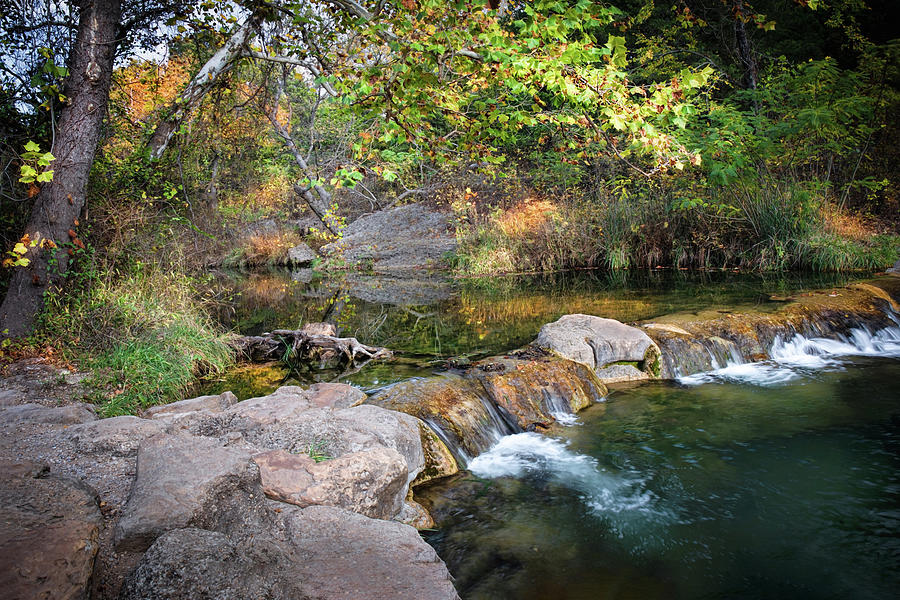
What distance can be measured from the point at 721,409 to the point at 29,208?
24.1 ft

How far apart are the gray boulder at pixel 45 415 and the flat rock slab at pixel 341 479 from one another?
156cm

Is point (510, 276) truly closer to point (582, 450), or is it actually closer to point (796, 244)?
point (796, 244)

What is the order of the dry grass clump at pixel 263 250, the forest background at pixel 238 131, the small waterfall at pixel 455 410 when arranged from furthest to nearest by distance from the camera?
the dry grass clump at pixel 263 250, the forest background at pixel 238 131, the small waterfall at pixel 455 410

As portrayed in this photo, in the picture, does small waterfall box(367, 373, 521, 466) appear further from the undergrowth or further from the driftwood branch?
the undergrowth

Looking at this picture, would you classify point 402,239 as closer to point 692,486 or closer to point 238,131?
point 238,131

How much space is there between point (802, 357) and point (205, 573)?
7.11 metres

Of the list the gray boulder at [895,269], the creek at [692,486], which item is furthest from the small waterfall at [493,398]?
the gray boulder at [895,269]

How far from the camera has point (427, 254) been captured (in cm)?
1703

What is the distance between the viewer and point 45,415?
326cm

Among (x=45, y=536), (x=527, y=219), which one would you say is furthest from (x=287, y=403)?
(x=527, y=219)

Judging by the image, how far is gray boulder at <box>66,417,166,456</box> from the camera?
8.72 ft

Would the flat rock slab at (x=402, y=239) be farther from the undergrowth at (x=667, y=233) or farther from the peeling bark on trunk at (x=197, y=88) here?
the peeling bark on trunk at (x=197, y=88)

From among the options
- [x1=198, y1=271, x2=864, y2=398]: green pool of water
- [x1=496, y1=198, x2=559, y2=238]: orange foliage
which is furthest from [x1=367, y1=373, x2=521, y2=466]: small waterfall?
[x1=496, y1=198, x2=559, y2=238]: orange foliage

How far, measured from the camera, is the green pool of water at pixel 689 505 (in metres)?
2.67
